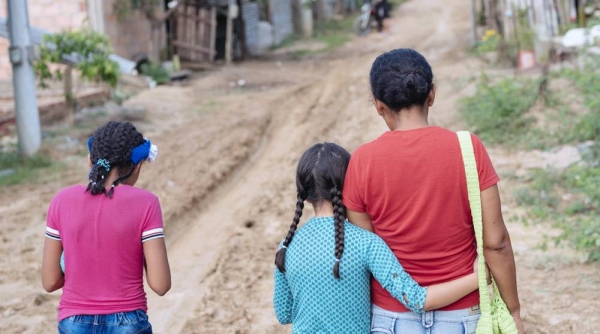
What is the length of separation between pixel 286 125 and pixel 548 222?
5147mm

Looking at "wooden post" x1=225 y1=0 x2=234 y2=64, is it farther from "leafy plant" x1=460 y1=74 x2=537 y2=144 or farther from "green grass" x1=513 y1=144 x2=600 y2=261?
"green grass" x1=513 y1=144 x2=600 y2=261

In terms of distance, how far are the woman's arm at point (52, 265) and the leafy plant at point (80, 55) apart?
807cm

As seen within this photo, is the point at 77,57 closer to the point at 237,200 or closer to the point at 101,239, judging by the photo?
the point at 237,200

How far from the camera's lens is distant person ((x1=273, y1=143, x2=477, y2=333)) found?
2.46 metres

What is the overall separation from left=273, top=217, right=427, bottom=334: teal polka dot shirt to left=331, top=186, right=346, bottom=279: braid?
0.02 metres

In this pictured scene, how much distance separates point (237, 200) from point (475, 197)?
5807mm

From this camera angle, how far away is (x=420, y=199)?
8.00 ft

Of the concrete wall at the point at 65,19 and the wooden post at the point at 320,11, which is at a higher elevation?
the concrete wall at the point at 65,19

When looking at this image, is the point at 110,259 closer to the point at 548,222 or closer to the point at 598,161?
the point at 548,222

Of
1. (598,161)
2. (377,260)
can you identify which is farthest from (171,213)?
(377,260)

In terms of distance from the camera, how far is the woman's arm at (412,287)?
244cm

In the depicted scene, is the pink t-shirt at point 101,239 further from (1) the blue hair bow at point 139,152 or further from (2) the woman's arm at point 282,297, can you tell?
(2) the woman's arm at point 282,297

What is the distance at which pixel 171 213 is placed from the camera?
24.6ft

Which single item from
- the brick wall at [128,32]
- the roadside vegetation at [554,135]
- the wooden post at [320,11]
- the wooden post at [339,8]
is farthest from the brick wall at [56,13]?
the wooden post at [339,8]
